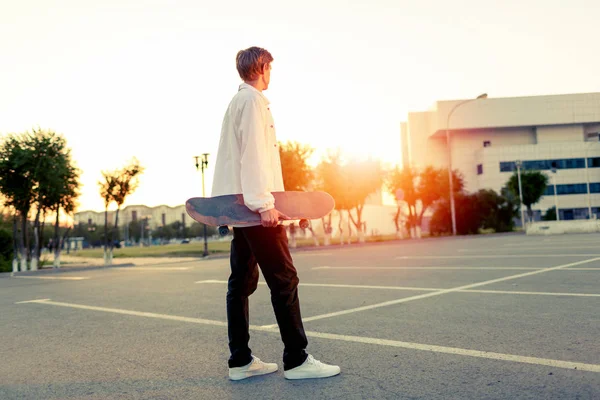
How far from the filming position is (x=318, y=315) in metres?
5.55

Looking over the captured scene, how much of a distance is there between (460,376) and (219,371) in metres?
1.59

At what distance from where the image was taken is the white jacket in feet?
10.3

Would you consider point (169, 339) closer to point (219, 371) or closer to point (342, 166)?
point (219, 371)

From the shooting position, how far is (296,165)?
125 feet

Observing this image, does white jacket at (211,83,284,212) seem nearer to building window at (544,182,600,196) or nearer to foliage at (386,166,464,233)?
foliage at (386,166,464,233)

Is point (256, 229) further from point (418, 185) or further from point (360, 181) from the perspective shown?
point (418, 185)

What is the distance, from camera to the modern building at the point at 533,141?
82.7m

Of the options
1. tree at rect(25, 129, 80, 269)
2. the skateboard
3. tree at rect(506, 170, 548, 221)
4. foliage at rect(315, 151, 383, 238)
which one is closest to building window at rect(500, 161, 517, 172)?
tree at rect(506, 170, 548, 221)

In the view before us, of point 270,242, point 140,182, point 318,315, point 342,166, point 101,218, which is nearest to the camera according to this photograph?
point 270,242

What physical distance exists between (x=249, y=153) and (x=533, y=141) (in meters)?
100

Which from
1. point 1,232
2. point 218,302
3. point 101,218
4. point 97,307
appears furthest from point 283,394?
point 101,218

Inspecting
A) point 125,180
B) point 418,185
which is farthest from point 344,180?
point 125,180

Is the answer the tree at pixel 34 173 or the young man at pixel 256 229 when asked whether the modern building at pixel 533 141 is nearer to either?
the tree at pixel 34 173

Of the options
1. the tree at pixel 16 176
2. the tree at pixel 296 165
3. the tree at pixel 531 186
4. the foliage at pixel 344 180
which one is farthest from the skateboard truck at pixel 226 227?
the tree at pixel 531 186
